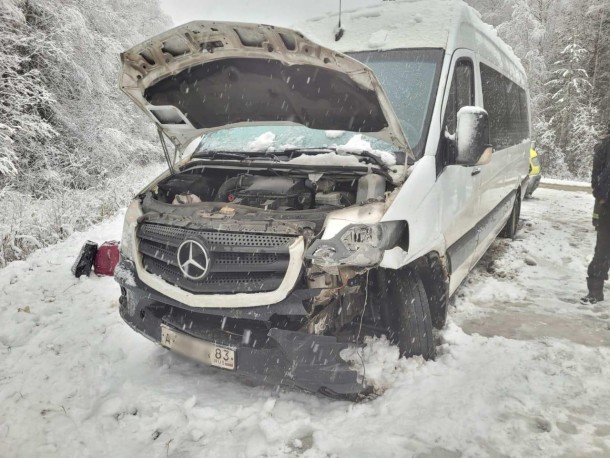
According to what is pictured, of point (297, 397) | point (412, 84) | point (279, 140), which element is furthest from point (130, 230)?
point (412, 84)

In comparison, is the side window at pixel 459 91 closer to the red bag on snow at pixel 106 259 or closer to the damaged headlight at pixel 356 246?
the damaged headlight at pixel 356 246

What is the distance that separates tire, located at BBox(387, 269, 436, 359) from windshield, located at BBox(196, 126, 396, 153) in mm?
899

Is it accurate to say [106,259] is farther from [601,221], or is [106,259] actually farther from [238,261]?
[601,221]

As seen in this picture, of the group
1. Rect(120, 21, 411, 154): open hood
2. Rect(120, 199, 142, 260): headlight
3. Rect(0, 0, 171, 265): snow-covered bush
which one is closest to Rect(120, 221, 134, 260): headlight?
Rect(120, 199, 142, 260): headlight

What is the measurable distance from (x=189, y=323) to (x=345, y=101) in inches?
70.8

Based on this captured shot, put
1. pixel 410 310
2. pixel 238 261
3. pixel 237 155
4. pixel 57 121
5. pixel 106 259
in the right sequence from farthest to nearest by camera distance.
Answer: pixel 57 121, pixel 106 259, pixel 237 155, pixel 410 310, pixel 238 261

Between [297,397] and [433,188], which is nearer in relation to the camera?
[297,397]

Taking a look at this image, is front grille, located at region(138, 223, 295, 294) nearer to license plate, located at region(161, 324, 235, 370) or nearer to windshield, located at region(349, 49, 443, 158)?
license plate, located at region(161, 324, 235, 370)

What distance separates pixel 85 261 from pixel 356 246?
3.77 m

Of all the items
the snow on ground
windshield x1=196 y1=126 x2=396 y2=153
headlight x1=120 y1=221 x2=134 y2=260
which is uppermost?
windshield x1=196 y1=126 x2=396 y2=153

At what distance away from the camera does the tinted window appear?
4641 millimetres

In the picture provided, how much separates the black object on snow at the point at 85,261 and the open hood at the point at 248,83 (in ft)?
6.64

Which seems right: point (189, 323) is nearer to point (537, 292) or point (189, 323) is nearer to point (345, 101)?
point (345, 101)

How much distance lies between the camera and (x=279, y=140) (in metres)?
3.65
